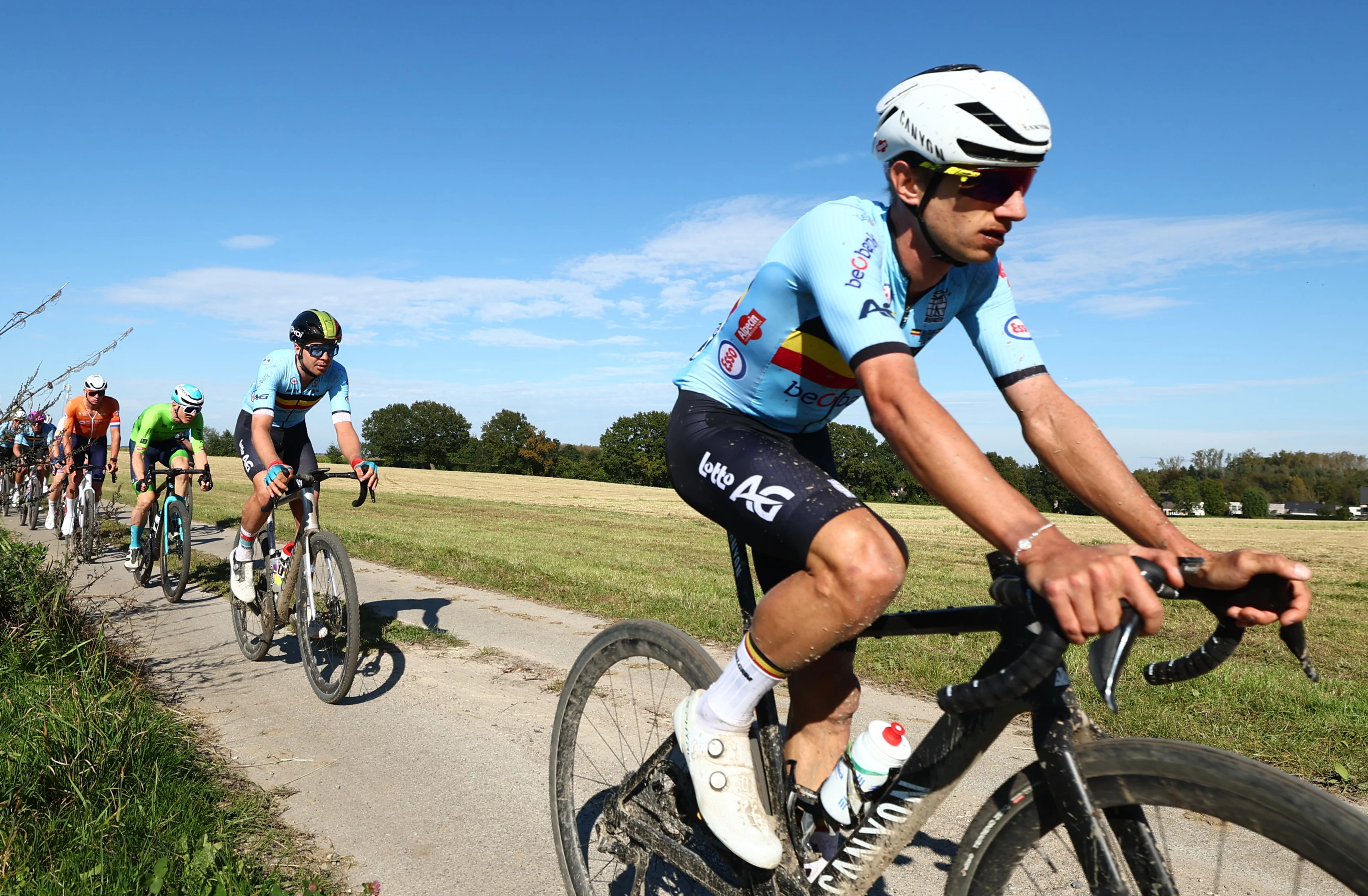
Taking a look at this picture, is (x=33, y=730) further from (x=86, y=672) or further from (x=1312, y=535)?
(x=1312, y=535)

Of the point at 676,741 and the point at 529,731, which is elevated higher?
the point at 676,741

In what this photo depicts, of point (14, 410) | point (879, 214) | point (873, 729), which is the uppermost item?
point (879, 214)

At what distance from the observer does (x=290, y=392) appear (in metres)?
6.38

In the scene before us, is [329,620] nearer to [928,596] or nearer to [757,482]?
[757,482]

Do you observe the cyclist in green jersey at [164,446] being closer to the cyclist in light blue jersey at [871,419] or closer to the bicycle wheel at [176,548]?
the bicycle wheel at [176,548]

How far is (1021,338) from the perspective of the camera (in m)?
2.44

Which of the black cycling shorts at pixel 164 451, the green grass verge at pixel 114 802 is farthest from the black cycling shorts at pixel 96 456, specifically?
the green grass verge at pixel 114 802

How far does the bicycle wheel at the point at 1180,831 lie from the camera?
1.33m

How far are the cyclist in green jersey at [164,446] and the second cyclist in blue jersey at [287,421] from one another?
329 centimetres

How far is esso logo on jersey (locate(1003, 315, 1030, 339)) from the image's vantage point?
2438 mm

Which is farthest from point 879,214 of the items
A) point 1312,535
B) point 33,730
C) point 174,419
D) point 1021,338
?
point 1312,535

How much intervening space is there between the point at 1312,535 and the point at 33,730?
3865 centimetres

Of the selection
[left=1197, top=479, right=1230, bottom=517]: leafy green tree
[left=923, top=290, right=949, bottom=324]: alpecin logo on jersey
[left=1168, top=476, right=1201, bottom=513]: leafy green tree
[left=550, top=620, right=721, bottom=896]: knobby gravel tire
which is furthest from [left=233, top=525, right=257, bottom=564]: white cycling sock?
[left=1197, top=479, right=1230, bottom=517]: leafy green tree

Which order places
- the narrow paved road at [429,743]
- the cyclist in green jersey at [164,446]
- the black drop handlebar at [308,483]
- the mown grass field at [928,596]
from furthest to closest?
the cyclist in green jersey at [164,446] < the black drop handlebar at [308,483] < the mown grass field at [928,596] < the narrow paved road at [429,743]
